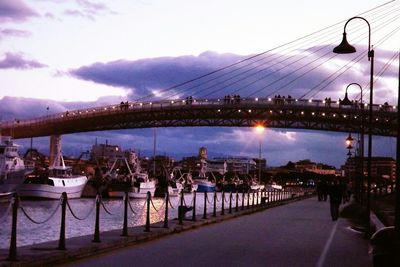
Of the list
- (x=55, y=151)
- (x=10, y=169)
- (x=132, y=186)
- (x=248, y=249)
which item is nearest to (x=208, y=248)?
(x=248, y=249)

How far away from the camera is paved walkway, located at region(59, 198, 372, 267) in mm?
13703

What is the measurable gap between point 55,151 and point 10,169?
951 inches

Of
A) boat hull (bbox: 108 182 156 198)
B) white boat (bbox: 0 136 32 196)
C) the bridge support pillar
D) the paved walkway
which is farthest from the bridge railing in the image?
the paved walkway

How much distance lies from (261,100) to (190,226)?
78.9 meters

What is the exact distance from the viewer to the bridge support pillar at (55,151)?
90644 millimetres

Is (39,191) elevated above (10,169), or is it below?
below

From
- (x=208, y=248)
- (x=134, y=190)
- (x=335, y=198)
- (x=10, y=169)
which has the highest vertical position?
(x=10, y=169)

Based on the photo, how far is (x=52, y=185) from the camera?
77.6m

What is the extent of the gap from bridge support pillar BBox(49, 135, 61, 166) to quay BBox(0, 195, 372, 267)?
227 ft

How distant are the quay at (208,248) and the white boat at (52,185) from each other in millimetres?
54720

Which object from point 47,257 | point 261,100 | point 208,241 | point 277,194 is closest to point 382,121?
point 261,100

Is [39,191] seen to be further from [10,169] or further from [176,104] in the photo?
[176,104]

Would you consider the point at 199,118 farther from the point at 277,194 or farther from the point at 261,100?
the point at 277,194

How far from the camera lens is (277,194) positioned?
5978 cm
